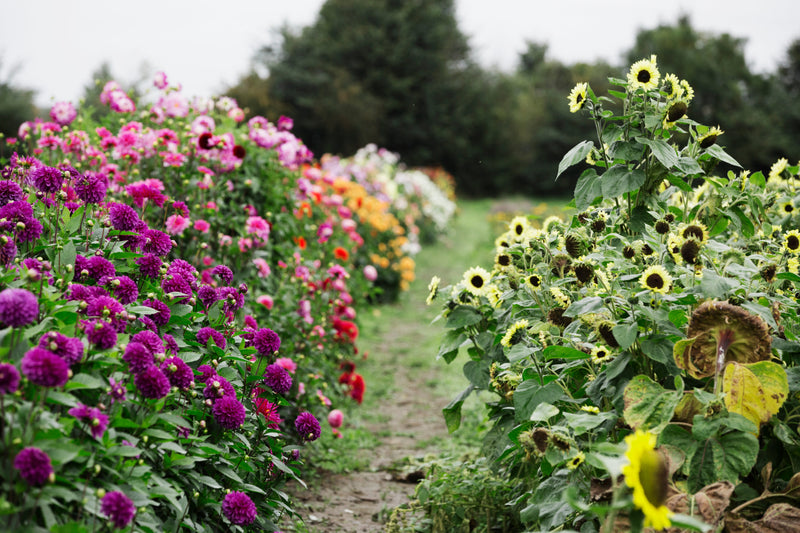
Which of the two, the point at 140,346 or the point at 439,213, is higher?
the point at 439,213

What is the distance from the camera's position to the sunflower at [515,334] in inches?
80.2

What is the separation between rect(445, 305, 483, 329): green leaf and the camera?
2426mm

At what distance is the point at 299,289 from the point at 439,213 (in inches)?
362

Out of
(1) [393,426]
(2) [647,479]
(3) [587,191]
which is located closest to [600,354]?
(3) [587,191]

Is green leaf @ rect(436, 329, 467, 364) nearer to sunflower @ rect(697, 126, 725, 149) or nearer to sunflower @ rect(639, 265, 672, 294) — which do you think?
sunflower @ rect(639, 265, 672, 294)

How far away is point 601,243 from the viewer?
2225 mm

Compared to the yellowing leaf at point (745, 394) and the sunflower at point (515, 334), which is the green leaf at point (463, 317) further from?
the yellowing leaf at point (745, 394)

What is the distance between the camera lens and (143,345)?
147cm

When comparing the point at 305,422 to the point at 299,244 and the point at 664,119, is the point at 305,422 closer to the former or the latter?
the point at 664,119

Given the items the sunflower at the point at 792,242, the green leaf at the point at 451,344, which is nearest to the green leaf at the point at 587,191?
the sunflower at the point at 792,242

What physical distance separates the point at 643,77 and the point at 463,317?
1.05 m

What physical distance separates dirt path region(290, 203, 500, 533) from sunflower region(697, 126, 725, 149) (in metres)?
1.54

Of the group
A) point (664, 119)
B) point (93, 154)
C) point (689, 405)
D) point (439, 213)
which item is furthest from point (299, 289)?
point (439, 213)

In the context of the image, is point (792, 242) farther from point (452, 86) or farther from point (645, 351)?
point (452, 86)
